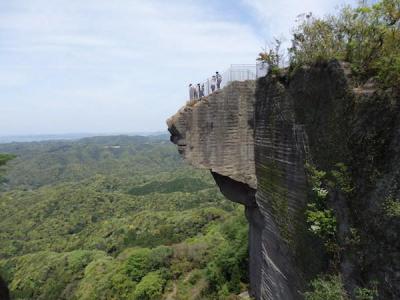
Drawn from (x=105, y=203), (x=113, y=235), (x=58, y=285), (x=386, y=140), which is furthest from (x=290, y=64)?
(x=105, y=203)

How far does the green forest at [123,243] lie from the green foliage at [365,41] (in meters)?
9.15

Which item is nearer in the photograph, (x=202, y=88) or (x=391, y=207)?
(x=391, y=207)

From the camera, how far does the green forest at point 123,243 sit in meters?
21.6

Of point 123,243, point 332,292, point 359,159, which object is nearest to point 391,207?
point 359,159

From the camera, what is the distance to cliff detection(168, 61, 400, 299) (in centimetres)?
556

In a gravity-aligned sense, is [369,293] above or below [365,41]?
below

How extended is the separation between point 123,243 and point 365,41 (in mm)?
59297

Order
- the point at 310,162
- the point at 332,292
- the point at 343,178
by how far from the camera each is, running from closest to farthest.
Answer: the point at 332,292 < the point at 343,178 < the point at 310,162

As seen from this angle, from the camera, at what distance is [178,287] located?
2422 cm

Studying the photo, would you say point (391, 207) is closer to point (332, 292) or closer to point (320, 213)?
point (332, 292)

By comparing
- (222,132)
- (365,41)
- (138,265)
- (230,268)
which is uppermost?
(365,41)

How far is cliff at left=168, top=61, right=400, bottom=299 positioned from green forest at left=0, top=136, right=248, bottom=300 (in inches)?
259

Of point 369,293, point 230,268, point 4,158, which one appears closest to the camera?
point 369,293

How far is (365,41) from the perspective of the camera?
21.7 ft
